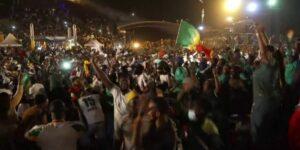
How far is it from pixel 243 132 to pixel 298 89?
4.20 feet

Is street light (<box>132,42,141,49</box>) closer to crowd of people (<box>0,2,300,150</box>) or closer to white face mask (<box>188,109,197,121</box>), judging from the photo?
crowd of people (<box>0,2,300,150</box>)

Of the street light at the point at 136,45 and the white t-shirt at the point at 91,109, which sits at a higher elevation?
the street light at the point at 136,45

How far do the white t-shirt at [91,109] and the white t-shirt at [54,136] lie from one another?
244 cm

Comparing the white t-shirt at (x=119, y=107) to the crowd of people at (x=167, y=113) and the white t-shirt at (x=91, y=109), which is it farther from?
the white t-shirt at (x=91, y=109)

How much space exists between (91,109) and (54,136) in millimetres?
2605

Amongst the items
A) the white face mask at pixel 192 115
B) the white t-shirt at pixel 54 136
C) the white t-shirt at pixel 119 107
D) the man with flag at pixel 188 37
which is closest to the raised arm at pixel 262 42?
the white face mask at pixel 192 115

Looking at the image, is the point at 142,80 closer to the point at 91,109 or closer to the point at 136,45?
the point at 91,109

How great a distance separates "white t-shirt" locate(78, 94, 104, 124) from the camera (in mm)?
7648

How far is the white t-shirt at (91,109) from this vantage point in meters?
7.65

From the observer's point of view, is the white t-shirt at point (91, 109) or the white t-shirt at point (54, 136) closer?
the white t-shirt at point (54, 136)

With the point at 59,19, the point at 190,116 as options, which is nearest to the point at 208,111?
the point at 190,116

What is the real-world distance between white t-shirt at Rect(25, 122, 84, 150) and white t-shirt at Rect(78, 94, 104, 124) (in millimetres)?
2439

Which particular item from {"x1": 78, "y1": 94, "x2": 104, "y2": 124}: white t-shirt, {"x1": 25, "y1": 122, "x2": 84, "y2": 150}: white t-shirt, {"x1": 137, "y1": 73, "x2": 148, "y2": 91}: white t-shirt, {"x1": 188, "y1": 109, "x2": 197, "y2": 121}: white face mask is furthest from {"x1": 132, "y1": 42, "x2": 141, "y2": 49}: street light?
{"x1": 25, "y1": 122, "x2": 84, "y2": 150}: white t-shirt

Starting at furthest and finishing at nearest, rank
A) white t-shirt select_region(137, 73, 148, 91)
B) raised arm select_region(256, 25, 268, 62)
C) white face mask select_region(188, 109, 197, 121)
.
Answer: white t-shirt select_region(137, 73, 148, 91)
raised arm select_region(256, 25, 268, 62)
white face mask select_region(188, 109, 197, 121)
